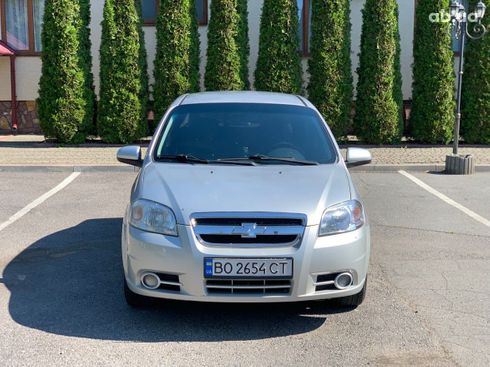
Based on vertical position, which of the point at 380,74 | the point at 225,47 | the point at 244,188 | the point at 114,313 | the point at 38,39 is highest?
the point at 38,39

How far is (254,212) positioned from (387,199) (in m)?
5.62

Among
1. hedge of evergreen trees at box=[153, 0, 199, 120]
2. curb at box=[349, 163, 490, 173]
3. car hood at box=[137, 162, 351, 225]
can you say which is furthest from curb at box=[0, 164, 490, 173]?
car hood at box=[137, 162, 351, 225]

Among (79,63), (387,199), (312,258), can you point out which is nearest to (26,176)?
(79,63)

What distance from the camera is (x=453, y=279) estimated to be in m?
5.60

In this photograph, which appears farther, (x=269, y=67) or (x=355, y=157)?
(x=269, y=67)

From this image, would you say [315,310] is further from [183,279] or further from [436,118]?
[436,118]

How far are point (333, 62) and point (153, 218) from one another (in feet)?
36.1

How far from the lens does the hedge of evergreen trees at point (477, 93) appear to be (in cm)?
1452

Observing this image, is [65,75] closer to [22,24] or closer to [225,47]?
[225,47]

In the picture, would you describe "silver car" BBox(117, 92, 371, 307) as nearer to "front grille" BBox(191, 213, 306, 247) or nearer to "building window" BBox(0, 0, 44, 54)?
"front grille" BBox(191, 213, 306, 247)

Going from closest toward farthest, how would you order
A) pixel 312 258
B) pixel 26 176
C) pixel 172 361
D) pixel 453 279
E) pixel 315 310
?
1. pixel 172 361
2. pixel 312 258
3. pixel 315 310
4. pixel 453 279
5. pixel 26 176

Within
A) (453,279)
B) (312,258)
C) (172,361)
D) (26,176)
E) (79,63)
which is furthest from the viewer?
(79,63)

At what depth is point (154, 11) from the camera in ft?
56.0

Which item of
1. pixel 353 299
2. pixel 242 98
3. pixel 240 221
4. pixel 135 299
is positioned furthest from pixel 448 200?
pixel 135 299
